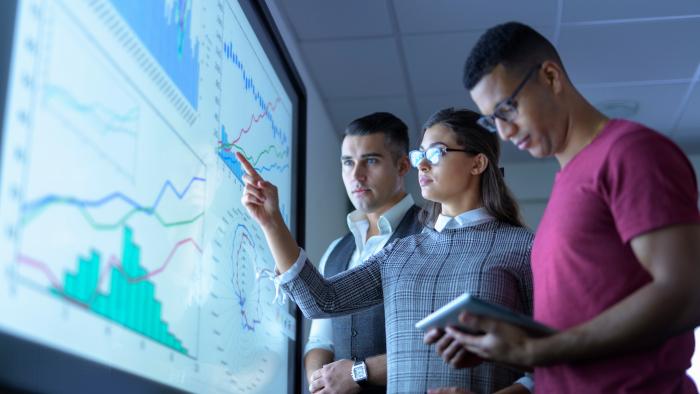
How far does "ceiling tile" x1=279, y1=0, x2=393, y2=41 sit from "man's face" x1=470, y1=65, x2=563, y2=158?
1545 mm

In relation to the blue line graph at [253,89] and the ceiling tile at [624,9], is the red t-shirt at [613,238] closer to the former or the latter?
the blue line graph at [253,89]

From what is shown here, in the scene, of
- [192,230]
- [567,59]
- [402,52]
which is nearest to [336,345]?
[192,230]

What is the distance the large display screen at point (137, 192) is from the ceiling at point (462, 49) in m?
0.92

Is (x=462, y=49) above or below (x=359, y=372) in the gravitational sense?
above

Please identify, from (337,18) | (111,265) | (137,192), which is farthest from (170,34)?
(337,18)

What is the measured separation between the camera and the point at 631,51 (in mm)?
3080

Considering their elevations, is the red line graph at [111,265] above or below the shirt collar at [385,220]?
below

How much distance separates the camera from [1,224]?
890mm

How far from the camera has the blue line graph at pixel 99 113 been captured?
39.6 inches

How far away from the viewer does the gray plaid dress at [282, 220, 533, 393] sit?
1.47m

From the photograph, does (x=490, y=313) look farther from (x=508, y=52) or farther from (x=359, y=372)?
(x=359, y=372)

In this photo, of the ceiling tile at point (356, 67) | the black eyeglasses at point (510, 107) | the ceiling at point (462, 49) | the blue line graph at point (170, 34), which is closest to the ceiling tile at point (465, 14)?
the ceiling at point (462, 49)

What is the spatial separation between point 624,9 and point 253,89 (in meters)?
1.47

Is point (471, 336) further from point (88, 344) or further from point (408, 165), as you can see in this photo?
point (408, 165)
